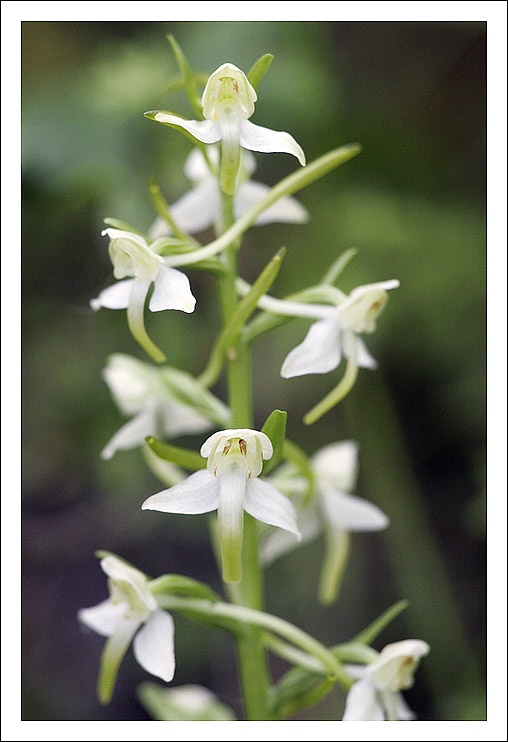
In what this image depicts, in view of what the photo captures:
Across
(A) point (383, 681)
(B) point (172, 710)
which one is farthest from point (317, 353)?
(B) point (172, 710)

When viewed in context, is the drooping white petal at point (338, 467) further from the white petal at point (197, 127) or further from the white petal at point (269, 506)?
the white petal at point (197, 127)

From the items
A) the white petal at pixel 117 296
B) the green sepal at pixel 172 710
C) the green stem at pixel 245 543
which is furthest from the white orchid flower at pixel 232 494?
the green sepal at pixel 172 710

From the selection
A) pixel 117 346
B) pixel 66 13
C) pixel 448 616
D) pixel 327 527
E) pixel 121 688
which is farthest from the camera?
pixel 121 688

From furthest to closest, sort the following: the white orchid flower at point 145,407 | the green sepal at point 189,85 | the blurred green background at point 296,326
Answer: the blurred green background at point 296,326 < the white orchid flower at point 145,407 < the green sepal at point 189,85

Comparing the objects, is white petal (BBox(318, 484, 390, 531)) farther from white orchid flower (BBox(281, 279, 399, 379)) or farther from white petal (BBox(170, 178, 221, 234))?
white petal (BBox(170, 178, 221, 234))

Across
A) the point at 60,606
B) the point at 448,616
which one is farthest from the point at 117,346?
the point at 448,616

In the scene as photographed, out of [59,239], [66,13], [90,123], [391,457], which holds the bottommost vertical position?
[391,457]

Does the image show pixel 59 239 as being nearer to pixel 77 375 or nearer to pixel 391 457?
pixel 77 375
